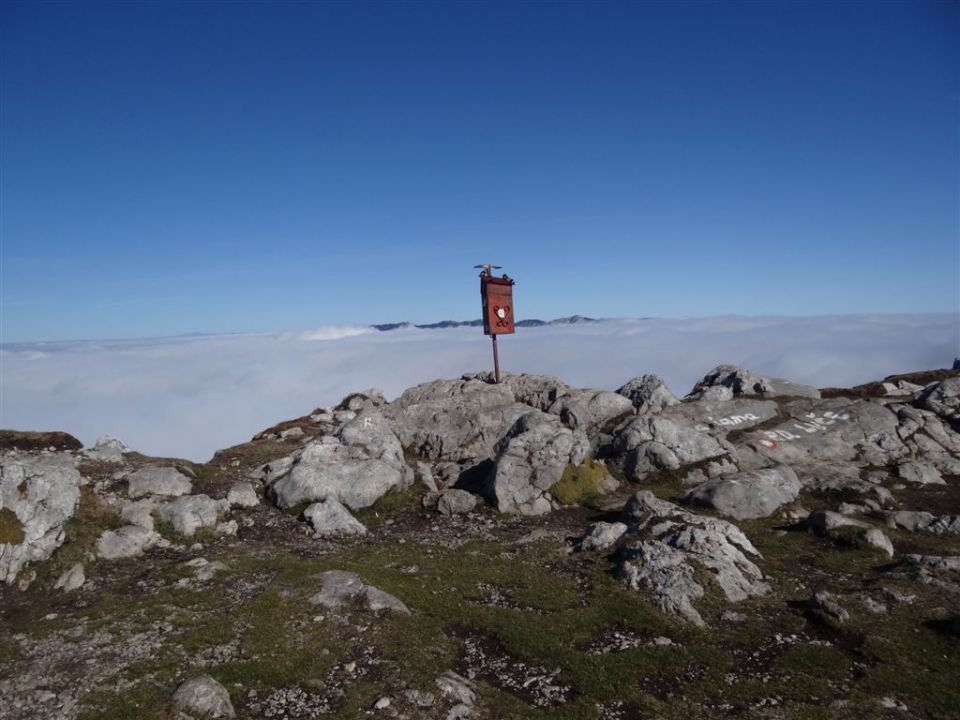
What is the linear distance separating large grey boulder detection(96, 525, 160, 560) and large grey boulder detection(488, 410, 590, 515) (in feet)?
60.0

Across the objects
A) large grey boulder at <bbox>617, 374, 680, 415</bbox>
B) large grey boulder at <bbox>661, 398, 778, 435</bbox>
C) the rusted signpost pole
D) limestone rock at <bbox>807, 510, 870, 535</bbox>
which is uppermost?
the rusted signpost pole

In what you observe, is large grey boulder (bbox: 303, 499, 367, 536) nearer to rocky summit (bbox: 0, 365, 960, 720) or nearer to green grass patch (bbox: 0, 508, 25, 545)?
rocky summit (bbox: 0, 365, 960, 720)

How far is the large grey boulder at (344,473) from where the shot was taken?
33.3 metres

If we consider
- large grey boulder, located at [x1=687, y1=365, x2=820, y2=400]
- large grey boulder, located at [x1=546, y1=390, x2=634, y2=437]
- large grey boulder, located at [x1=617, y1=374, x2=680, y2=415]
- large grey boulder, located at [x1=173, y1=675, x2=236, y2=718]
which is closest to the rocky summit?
large grey boulder, located at [x1=173, y1=675, x2=236, y2=718]

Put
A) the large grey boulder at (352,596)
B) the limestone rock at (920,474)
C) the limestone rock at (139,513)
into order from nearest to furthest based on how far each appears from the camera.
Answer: the large grey boulder at (352,596)
the limestone rock at (139,513)
the limestone rock at (920,474)

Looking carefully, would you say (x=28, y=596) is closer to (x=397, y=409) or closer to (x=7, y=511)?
(x=7, y=511)

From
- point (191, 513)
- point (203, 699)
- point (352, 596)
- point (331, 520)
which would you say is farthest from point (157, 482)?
point (203, 699)

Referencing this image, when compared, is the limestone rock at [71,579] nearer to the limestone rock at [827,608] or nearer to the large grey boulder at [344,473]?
the large grey boulder at [344,473]

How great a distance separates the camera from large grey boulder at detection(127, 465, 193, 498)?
3019 cm

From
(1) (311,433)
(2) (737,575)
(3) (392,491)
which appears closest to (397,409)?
(1) (311,433)

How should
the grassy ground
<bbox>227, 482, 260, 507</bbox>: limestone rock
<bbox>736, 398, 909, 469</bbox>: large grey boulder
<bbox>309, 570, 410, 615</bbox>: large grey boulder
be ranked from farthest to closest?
<bbox>736, 398, 909, 469</bbox>: large grey boulder
<bbox>227, 482, 260, 507</bbox>: limestone rock
<bbox>309, 570, 410, 615</bbox>: large grey boulder
the grassy ground

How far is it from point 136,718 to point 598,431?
121 ft

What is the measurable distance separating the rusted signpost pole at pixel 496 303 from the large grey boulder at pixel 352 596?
29.6 meters

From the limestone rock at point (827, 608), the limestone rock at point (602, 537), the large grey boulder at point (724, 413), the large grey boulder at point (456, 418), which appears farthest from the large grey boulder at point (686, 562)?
the large grey boulder at point (724, 413)
